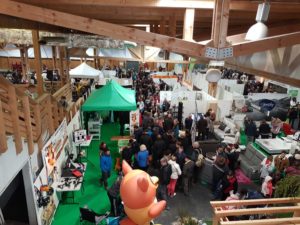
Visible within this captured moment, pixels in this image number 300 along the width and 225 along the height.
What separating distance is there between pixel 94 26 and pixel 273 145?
27.7 ft

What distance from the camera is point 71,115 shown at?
26.9 feet

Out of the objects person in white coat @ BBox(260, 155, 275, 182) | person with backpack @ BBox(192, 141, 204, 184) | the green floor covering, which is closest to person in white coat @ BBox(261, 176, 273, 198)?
person in white coat @ BBox(260, 155, 275, 182)

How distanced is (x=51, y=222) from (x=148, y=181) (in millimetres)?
3575

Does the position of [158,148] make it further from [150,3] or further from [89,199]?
[150,3]

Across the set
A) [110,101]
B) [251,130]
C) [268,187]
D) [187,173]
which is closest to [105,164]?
[187,173]

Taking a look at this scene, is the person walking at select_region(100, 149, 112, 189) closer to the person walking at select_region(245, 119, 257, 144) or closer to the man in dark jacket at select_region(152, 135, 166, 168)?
the man in dark jacket at select_region(152, 135, 166, 168)

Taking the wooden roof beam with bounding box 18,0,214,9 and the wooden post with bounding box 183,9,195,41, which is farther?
the wooden post with bounding box 183,9,195,41

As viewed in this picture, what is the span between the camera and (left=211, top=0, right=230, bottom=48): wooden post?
10.5 ft

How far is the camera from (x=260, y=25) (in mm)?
3646

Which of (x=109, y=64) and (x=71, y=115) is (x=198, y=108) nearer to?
(x=71, y=115)

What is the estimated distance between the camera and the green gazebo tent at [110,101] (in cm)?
844

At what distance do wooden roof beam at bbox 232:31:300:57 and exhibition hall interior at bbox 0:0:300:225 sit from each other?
14mm

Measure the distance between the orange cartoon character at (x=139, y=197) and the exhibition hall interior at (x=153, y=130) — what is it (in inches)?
0.7

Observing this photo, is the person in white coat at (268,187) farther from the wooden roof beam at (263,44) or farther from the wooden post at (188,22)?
the wooden post at (188,22)
